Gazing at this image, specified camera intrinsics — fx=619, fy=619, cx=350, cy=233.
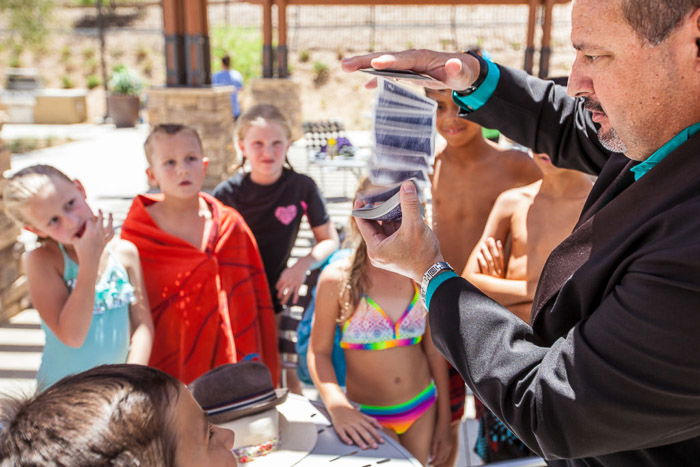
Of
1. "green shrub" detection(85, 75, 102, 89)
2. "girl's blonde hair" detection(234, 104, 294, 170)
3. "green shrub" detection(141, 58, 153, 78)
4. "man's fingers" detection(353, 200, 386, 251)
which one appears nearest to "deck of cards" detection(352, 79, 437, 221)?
"man's fingers" detection(353, 200, 386, 251)

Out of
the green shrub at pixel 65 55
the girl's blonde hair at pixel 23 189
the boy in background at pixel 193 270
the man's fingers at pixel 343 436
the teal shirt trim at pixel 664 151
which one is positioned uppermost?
the green shrub at pixel 65 55

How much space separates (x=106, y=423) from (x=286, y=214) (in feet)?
6.45

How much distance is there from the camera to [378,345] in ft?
6.73

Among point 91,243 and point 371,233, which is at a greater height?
point 371,233

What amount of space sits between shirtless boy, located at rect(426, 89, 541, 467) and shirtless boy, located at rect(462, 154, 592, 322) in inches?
11.5

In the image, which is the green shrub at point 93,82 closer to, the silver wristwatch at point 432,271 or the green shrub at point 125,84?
the green shrub at point 125,84

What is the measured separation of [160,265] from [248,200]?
2.24ft

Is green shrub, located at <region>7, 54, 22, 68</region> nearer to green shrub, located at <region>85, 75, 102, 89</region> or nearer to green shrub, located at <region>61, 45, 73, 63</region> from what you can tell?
green shrub, located at <region>61, 45, 73, 63</region>

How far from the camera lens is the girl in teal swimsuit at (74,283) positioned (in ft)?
6.28

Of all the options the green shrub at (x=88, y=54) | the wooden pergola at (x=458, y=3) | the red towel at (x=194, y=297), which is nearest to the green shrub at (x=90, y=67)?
the green shrub at (x=88, y=54)

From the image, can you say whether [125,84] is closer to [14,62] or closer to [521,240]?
[14,62]

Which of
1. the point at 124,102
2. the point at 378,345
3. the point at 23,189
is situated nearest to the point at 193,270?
the point at 23,189

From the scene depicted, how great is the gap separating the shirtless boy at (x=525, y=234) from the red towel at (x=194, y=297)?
88 cm

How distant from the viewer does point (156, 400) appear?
995 mm
